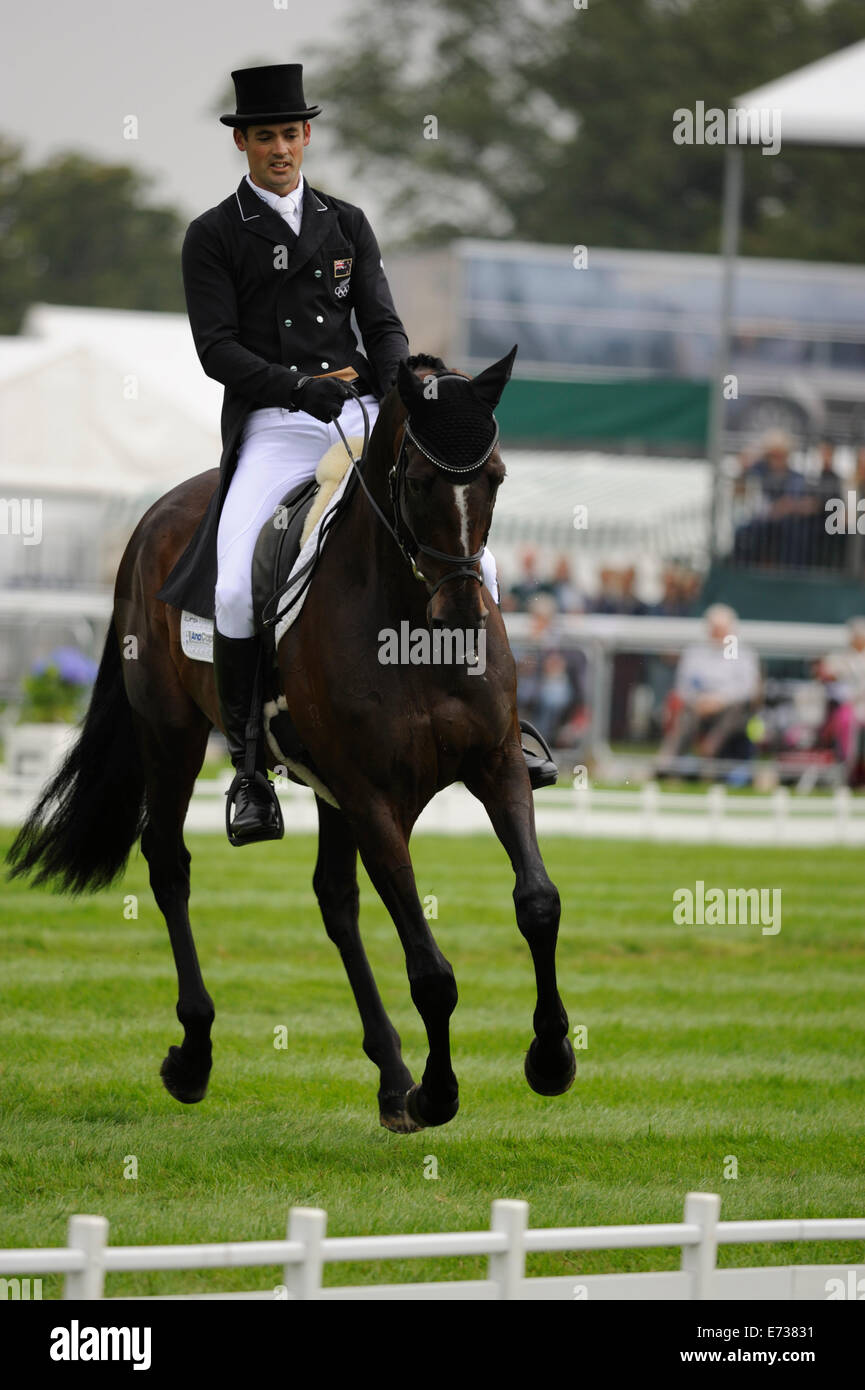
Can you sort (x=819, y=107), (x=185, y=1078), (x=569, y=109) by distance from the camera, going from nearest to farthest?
1. (x=185, y=1078)
2. (x=819, y=107)
3. (x=569, y=109)

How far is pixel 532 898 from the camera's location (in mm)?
6391

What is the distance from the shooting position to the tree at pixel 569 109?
65.2 meters

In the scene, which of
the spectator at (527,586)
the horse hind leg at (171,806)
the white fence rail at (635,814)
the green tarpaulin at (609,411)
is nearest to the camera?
the horse hind leg at (171,806)

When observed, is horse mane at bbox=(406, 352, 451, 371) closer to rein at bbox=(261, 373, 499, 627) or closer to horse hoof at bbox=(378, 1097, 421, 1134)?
rein at bbox=(261, 373, 499, 627)

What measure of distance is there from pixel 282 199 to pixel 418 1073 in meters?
3.74

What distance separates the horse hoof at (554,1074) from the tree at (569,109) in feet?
198

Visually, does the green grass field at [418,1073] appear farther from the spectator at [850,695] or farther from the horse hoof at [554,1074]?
the spectator at [850,695]

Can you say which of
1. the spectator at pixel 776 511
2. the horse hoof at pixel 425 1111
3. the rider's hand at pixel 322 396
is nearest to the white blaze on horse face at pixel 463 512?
the rider's hand at pixel 322 396

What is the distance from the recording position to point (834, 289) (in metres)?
35.0

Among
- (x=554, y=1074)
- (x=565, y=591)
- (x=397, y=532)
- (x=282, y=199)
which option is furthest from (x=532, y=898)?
(x=565, y=591)

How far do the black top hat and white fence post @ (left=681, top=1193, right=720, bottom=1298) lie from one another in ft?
14.0

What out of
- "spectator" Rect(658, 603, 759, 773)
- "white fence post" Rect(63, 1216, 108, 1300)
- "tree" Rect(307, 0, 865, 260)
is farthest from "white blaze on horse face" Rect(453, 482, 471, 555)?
"tree" Rect(307, 0, 865, 260)

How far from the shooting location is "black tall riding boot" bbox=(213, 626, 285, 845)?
734cm

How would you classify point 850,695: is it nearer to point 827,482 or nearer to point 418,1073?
point 827,482
